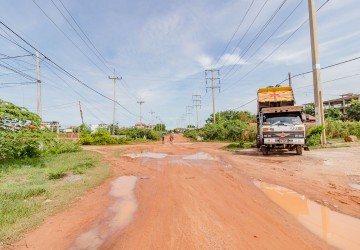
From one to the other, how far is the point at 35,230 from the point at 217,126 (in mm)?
40504

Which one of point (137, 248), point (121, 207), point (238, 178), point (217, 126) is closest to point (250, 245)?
point (137, 248)

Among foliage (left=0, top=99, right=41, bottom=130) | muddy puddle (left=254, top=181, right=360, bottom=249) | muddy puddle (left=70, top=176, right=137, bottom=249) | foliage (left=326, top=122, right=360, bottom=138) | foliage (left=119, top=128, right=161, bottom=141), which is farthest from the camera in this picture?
foliage (left=119, top=128, right=161, bottom=141)

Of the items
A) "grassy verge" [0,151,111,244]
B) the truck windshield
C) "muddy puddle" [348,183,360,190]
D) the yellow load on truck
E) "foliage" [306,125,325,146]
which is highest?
the yellow load on truck

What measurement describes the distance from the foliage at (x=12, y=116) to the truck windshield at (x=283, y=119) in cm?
1305

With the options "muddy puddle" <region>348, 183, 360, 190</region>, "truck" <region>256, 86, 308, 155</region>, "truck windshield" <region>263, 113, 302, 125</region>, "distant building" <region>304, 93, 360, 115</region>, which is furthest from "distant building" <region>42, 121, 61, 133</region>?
"distant building" <region>304, 93, 360, 115</region>

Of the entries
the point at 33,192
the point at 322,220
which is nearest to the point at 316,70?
the point at 322,220

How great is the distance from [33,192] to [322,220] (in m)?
7.26

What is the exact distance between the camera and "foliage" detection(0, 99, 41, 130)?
43.2 ft

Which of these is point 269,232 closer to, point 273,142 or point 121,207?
point 121,207

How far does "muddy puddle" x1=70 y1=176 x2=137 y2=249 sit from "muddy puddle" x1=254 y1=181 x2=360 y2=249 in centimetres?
334

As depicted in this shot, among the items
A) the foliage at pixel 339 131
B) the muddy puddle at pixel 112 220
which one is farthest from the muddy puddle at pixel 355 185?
the foliage at pixel 339 131

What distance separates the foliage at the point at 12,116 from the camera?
13180 mm

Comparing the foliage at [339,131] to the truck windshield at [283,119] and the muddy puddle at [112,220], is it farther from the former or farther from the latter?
the muddy puddle at [112,220]

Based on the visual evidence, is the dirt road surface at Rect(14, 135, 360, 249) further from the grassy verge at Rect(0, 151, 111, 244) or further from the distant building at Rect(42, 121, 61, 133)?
the distant building at Rect(42, 121, 61, 133)
